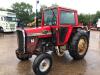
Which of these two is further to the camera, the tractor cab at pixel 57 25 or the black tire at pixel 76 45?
the black tire at pixel 76 45

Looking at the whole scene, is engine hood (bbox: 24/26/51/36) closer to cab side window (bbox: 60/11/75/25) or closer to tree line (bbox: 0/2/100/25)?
cab side window (bbox: 60/11/75/25)

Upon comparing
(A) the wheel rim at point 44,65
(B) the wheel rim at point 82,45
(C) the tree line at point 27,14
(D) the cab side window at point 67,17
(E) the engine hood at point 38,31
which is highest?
(C) the tree line at point 27,14

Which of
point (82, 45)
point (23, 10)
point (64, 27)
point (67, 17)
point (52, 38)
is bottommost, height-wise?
point (82, 45)

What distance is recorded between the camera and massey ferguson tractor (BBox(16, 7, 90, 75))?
713cm

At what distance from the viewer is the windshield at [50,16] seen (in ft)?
25.6

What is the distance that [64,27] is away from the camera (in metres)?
7.92

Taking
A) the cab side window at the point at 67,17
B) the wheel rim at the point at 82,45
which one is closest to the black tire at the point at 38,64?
the cab side window at the point at 67,17

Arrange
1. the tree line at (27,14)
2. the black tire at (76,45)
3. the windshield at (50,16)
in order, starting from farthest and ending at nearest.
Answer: the tree line at (27,14) → the black tire at (76,45) → the windshield at (50,16)

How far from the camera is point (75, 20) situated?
8531 mm

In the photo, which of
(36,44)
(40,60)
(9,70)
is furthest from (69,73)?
(9,70)

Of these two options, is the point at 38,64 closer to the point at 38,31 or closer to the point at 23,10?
the point at 38,31

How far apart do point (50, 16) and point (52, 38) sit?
2.98ft

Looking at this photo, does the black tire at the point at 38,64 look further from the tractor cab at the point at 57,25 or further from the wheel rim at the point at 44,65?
the tractor cab at the point at 57,25

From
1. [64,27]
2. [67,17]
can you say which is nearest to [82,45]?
[64,27]
